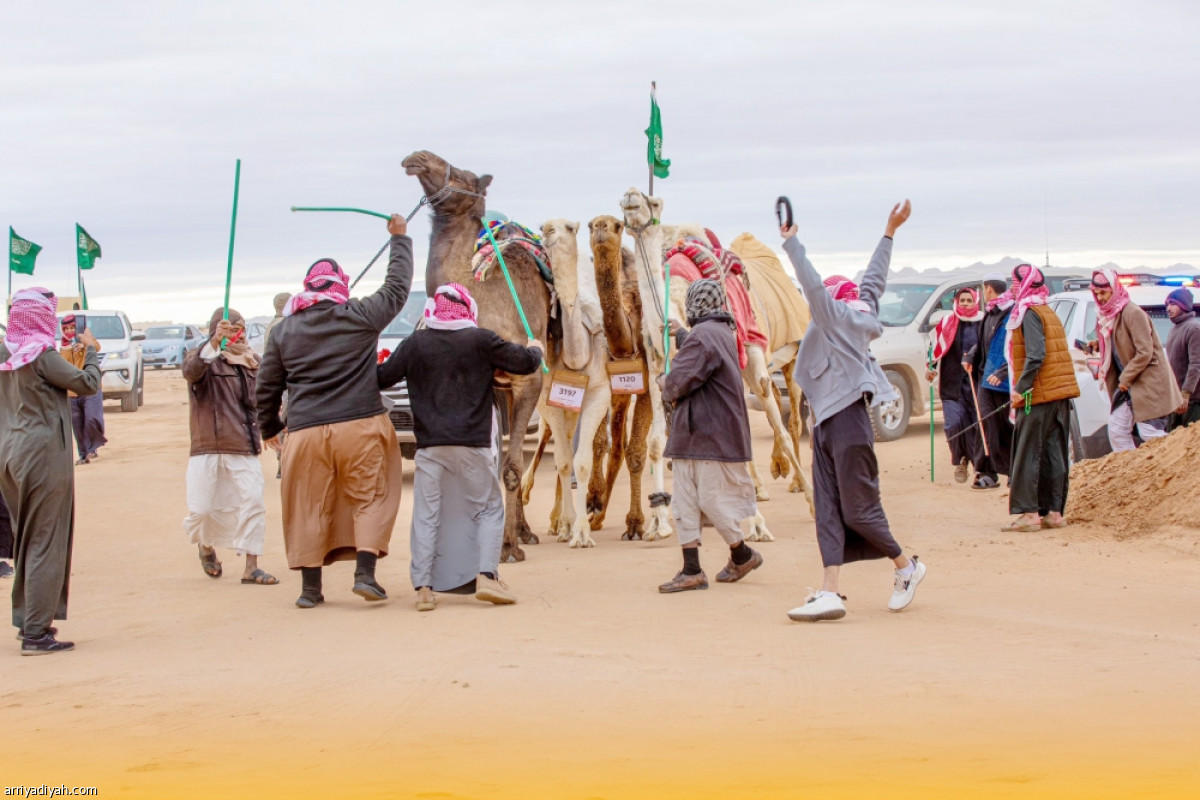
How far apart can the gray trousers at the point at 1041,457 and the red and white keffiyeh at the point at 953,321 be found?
3.00 m

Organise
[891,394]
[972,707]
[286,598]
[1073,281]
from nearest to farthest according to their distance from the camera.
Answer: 1. [972,707]
2. [891,394]
3. [286,598]
4. [1073,281]

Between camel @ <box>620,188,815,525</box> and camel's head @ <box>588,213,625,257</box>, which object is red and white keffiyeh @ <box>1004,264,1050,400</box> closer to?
camel @ <box>620,188,815,525</box>

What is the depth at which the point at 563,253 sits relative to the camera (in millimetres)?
10586

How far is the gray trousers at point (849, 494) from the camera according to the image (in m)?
7.34

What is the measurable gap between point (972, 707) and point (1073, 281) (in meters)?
12.4

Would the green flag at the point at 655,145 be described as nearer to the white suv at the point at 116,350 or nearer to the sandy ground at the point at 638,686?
the sandy ground at the point at 638,686

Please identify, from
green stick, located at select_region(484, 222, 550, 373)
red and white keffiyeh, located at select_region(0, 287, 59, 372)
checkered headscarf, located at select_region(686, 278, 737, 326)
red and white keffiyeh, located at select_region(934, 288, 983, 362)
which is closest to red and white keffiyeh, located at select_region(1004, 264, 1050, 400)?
red and white keffiyeh, located at select_region(934, 288, 983, 362)

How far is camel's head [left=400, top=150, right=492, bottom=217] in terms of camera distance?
10109mm

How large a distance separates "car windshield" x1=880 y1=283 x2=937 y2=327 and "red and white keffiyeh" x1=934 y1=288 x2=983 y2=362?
16.0 ft

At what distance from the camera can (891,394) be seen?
7.34 meters

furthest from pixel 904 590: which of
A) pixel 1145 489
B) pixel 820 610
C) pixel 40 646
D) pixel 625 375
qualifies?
pixel 40 646

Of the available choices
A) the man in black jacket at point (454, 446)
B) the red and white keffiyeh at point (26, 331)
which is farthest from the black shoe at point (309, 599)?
the red and white keffiyeh at point (26, 331)

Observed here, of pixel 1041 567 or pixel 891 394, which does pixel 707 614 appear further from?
pixel 1041 567

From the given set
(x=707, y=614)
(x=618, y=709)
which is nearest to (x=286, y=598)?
(x=707, y=614)
